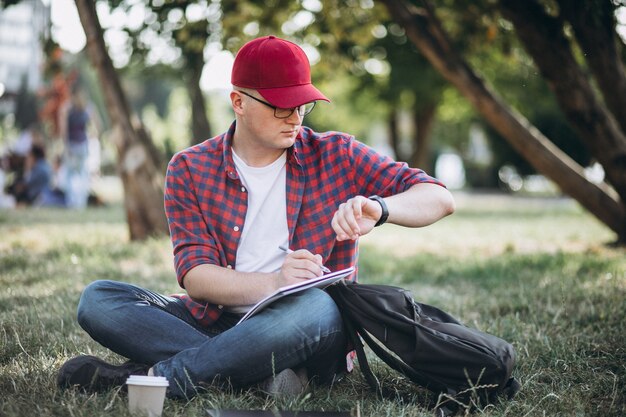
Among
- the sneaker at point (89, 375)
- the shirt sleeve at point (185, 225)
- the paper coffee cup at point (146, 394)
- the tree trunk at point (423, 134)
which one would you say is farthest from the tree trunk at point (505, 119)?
the tree trunk at point (423, 134)

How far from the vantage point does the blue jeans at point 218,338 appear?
9.04 feet

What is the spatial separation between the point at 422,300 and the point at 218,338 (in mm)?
2589

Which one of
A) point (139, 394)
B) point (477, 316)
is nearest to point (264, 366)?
point (139, 394)

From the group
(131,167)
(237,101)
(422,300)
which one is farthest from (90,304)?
(131,167)

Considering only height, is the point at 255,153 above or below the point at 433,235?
above

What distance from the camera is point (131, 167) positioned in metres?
7.92

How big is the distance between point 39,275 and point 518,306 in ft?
11.4

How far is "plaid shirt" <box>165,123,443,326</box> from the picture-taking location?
3.04m

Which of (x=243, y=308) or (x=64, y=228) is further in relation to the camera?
(x=64, y=228)

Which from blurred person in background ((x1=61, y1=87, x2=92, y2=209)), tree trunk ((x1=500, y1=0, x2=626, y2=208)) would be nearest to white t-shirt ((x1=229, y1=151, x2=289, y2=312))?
tree trunk ((x1=500, y1=0, x2=626, y2=208))

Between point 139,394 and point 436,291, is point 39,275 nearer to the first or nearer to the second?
point 436,291

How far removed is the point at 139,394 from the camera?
2.51m

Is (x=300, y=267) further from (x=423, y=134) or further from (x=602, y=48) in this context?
(x=423, y=134)

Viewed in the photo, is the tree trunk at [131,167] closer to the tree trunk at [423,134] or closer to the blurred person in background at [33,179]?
the blurred person in background at [33,179]
